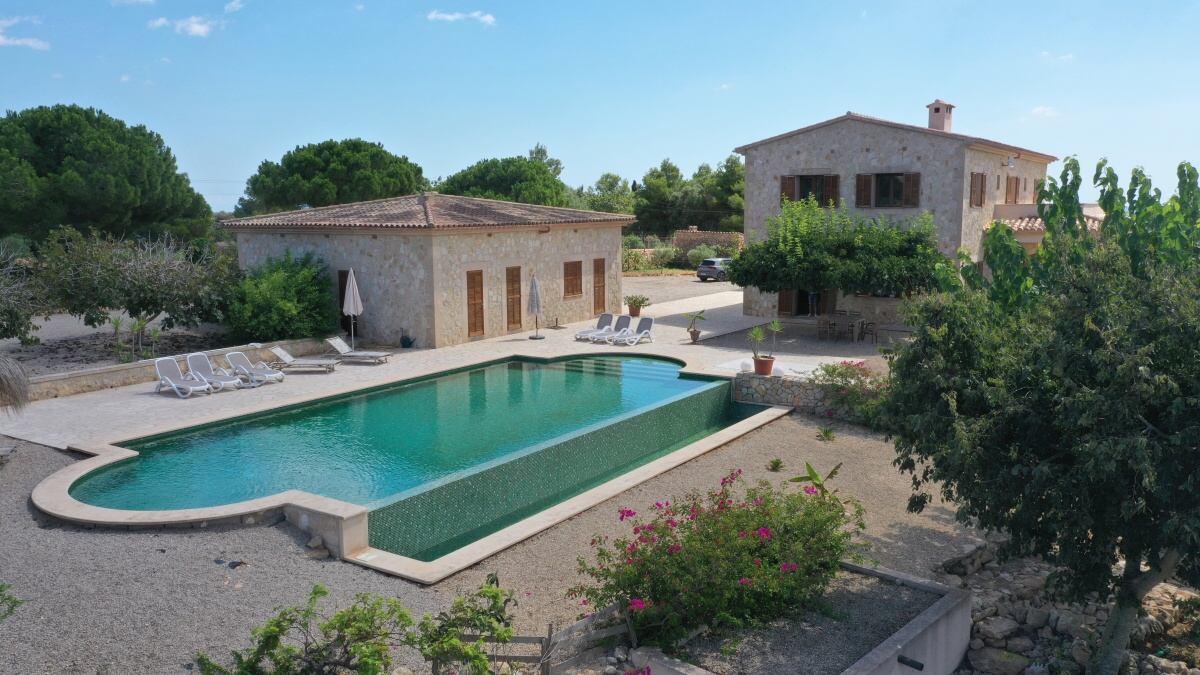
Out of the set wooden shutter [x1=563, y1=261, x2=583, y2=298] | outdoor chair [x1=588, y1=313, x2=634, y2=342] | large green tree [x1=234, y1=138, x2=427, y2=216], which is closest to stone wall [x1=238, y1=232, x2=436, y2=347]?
outdoor chair [x1=588, y1=313, x2=634, y2=342]

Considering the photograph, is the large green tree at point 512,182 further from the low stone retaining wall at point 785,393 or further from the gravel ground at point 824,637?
the gravel ground at point 824,637

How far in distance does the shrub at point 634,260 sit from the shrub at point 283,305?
25.1 m

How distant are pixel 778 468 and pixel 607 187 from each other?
7861 cm

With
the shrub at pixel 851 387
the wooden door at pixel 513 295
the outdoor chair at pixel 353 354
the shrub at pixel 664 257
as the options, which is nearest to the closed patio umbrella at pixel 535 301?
the wooden door at pixel 513 295

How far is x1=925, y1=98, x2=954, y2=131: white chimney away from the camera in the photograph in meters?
28.7

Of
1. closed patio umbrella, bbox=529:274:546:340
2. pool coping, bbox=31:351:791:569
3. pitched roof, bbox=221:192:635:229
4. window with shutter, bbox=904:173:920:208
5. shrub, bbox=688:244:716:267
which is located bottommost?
pool coping, bbox=31:351:791:569

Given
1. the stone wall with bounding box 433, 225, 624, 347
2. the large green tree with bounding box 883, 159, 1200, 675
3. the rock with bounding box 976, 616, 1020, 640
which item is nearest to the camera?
the large green tree with bounding box 883, 159, 1200, 675

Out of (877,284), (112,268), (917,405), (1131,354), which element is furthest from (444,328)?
(1131,354)

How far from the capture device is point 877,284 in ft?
Answer: 74.5

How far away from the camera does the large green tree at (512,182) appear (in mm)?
54219

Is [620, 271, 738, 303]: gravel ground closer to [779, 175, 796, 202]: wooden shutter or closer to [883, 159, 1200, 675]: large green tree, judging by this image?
[779, 175, 796, 202]: wooden shutter

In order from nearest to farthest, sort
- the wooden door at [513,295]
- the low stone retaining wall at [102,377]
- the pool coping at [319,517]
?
the pool coping at [319,517] < the low stone retaining wall at [102,377] < the wooden door at [513,295]

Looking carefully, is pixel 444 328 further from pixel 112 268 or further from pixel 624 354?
pixel 112 268

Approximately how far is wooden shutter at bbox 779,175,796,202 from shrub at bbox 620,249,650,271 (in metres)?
19.0
